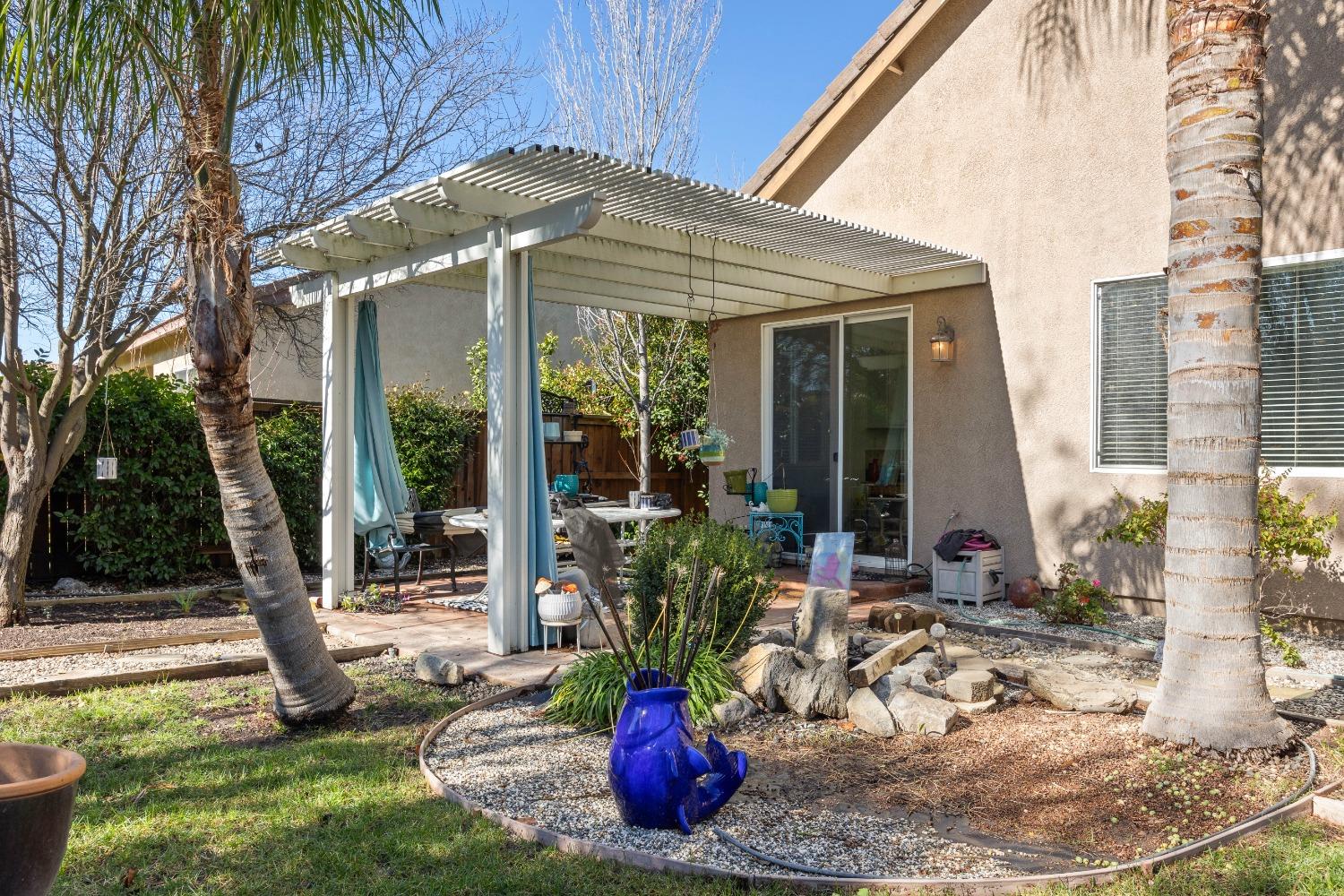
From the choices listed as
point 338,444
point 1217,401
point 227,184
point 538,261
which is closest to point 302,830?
point 227,184

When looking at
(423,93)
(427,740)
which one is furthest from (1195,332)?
(423,93)

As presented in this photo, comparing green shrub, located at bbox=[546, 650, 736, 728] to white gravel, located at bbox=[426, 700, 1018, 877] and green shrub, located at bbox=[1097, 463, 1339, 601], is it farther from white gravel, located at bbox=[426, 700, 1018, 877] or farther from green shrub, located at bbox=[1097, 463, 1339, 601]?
green shrub, located at bbox=[1097, 463, 1339, 601]

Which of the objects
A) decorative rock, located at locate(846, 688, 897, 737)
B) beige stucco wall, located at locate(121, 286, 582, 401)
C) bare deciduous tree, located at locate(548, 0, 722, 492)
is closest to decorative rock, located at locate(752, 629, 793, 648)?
decorative rock, located at locate(846, 688, 897, 737)

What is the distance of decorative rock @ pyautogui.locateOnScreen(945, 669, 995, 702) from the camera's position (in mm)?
5031

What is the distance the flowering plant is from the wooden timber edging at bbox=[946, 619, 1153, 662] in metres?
0.54

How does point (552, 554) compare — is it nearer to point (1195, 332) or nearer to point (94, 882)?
point (94, 882)

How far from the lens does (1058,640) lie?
676 cm

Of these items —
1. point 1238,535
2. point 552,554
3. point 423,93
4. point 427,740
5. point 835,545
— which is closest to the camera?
point 1238,535

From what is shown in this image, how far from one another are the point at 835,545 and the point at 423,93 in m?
6.42

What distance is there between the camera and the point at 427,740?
4.51 metres

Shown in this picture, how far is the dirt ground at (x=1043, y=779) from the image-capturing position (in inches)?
137

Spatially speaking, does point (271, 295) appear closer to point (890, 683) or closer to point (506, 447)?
point (506, 447)

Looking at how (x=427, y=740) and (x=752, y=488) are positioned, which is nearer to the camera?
(x=427, y=740)

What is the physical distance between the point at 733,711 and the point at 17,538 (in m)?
5.75
